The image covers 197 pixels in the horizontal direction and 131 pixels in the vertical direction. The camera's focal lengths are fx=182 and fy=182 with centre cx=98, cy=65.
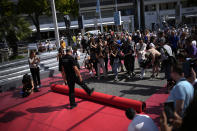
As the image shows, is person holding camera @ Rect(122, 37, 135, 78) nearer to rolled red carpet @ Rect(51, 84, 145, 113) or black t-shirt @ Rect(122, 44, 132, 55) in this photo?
black t-shirt @ Rect(122, 44, 132, 55)

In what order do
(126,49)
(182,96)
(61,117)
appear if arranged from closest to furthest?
(182,96)
(61,117)
(126,49)

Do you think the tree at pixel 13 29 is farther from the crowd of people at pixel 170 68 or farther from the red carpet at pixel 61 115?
the red carpet at pixel 61 115

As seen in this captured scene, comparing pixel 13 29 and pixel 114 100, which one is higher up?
pixel 13 29

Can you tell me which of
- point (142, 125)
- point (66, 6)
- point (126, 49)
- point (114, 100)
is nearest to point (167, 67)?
point (126, 49)

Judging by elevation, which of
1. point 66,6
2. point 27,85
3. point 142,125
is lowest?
point 27,85

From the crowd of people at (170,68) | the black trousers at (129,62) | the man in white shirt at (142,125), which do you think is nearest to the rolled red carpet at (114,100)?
the crowd of people at (170,68)

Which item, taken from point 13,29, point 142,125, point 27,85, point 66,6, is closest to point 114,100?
point 142,125

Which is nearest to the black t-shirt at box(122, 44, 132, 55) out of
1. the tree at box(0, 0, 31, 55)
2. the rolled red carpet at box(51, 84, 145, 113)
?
the rolled red carpet at box(51, 84, 145, 113)

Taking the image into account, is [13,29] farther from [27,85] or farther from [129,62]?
[129,62]

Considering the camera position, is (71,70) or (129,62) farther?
(129,62)

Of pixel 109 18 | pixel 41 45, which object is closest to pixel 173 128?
pixel 41 45

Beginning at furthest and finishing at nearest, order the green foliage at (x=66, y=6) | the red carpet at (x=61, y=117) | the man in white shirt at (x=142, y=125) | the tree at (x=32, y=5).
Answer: the green foliage at (x=66, y=6)
the tree at (x=32, y=5)
the red carpet at (x=61, y=117)
the man in white shirt at (x=142, y=125)

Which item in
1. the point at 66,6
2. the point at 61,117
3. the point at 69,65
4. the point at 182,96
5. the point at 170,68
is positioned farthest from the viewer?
the point at 66,6

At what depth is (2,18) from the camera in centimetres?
1271
